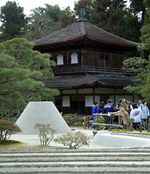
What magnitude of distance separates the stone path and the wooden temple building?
53.8 ft

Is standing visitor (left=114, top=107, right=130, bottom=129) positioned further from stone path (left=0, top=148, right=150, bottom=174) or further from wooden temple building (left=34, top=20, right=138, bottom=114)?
wooden temple building (left=34, top=20, right=138, bottom=114)

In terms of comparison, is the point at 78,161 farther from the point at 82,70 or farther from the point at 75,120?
the point at 82,70

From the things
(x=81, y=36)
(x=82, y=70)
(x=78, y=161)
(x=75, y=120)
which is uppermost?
(x=81, y=36)

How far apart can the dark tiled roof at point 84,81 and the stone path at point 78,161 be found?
1565cm

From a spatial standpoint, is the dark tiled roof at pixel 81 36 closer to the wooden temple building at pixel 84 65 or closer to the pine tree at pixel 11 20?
the wooden temple building at pixel 84 65

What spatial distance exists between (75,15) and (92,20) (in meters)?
3.37

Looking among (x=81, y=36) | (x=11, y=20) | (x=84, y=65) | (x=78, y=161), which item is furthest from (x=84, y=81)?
(x=11, y=20)

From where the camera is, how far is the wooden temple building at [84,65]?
88.0ft

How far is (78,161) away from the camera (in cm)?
782

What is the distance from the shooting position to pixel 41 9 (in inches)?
2420

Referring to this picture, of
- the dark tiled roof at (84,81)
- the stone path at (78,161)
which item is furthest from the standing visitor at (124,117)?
the dark tiled roof at (84,81)

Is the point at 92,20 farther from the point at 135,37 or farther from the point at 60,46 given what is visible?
the point at 60,46

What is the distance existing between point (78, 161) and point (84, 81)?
1762 centimetres

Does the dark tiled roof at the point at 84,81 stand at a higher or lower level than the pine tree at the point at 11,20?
lower
